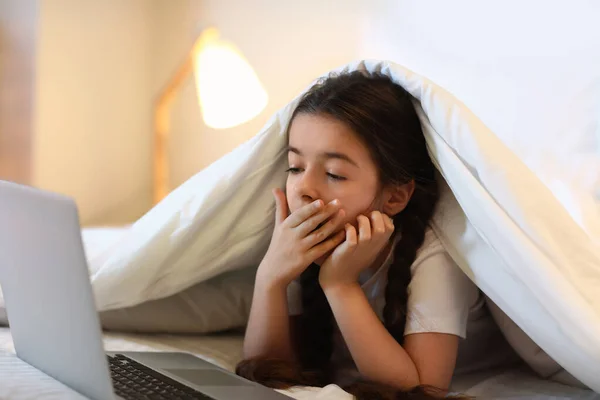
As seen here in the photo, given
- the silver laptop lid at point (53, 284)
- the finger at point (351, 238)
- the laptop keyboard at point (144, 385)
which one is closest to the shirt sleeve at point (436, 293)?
the finger at point (351, 238)

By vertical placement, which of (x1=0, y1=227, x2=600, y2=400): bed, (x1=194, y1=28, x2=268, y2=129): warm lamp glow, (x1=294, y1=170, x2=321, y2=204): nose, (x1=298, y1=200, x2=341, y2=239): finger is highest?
(x1=194, y1=28, x2=268, y2=129): warm lamp glow

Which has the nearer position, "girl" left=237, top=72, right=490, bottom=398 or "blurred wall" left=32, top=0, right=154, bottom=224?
"girl" left=237, top=72, right=490, bottom=398

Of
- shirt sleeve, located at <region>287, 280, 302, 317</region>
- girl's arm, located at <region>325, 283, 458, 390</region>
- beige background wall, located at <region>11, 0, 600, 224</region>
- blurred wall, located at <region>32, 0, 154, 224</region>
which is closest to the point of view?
girl's arm, located at <region>325, 283, 458, 390</region>

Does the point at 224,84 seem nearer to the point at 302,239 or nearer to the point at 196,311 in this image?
the point at 196,311

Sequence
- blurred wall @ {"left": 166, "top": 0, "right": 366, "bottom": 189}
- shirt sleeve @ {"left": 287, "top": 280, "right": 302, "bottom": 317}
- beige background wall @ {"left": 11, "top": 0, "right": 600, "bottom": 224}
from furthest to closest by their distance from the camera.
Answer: blurred wall @ {"left": 166, "top": 0, "right": 366, "bottom": 189}
beige background wall @ {"left": 11, "top": 0, "right": 600, "bottom": 224}
shirt sleeve @ {"left": 287, "top": 280, "right": 302, "bottom": 317}

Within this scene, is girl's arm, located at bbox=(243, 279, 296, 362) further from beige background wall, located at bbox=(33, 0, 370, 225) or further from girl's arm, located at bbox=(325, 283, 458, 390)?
beige background wall, located at bbox=(33, 0, 370, 225)

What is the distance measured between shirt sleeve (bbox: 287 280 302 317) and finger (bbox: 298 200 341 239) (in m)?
0.19

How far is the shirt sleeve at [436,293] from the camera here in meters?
0.79

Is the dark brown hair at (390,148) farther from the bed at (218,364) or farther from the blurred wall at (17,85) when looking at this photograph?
the blurred wall at (17,85)

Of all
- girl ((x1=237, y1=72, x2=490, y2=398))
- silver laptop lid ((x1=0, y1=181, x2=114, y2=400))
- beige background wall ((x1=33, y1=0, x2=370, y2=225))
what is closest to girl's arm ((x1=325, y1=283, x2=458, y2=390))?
girl ((x1=237, y1=72, x2=490, y2=398))

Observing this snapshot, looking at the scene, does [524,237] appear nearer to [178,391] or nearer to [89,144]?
[178,391]

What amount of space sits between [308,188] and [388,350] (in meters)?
0.23

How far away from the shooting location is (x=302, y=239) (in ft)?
2.74

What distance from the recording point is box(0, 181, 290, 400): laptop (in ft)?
1.61
